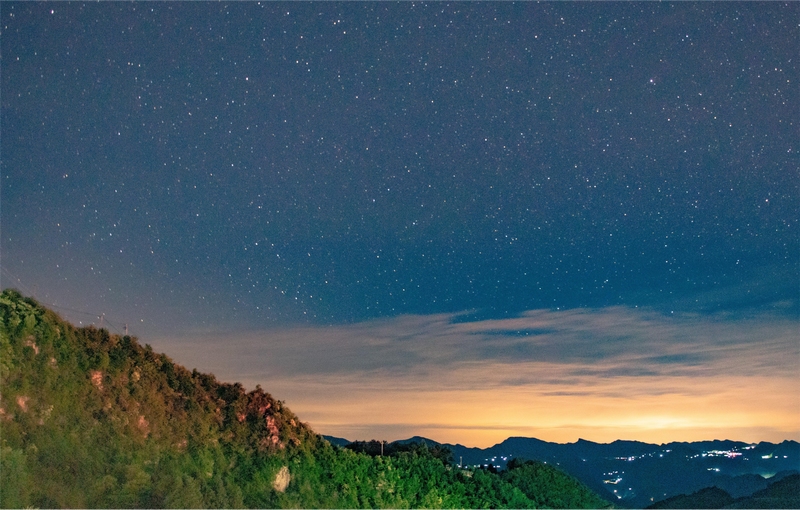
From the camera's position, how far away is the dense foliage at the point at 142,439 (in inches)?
565

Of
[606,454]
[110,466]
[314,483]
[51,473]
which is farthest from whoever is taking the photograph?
[606,454]

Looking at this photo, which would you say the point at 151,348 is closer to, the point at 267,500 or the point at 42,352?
the point at 42,352

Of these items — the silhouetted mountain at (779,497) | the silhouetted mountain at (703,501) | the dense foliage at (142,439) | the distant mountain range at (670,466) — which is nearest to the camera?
the dense foliage at (142,439)

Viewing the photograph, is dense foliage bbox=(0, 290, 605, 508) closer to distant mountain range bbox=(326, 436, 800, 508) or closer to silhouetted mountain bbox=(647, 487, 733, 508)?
silhouetted mountain bbox=(647, 487, 733, 508)

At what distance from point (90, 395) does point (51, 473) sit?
7.76 ft

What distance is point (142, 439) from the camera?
1661cm

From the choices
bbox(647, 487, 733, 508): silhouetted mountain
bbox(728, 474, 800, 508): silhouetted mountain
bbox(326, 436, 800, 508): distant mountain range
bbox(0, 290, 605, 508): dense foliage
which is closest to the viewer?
bbox(0, 290, 605, 508): dense foliage

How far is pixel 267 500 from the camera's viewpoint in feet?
61.2

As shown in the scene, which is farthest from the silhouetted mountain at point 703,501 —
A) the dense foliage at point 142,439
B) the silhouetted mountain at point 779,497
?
the dense foliage at point 142,439

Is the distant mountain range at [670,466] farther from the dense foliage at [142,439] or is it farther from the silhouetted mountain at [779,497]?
the dense foliage at [142,439]

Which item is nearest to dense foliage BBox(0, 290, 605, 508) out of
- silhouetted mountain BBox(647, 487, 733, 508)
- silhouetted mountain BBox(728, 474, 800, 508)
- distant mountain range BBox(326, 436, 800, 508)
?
silhouetted mountain BBox(728, 474, 800, 508)

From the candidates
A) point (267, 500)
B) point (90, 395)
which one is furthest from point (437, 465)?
point (90, 395)

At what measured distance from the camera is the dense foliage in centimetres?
1436

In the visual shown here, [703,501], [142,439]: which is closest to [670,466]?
[703,501]
